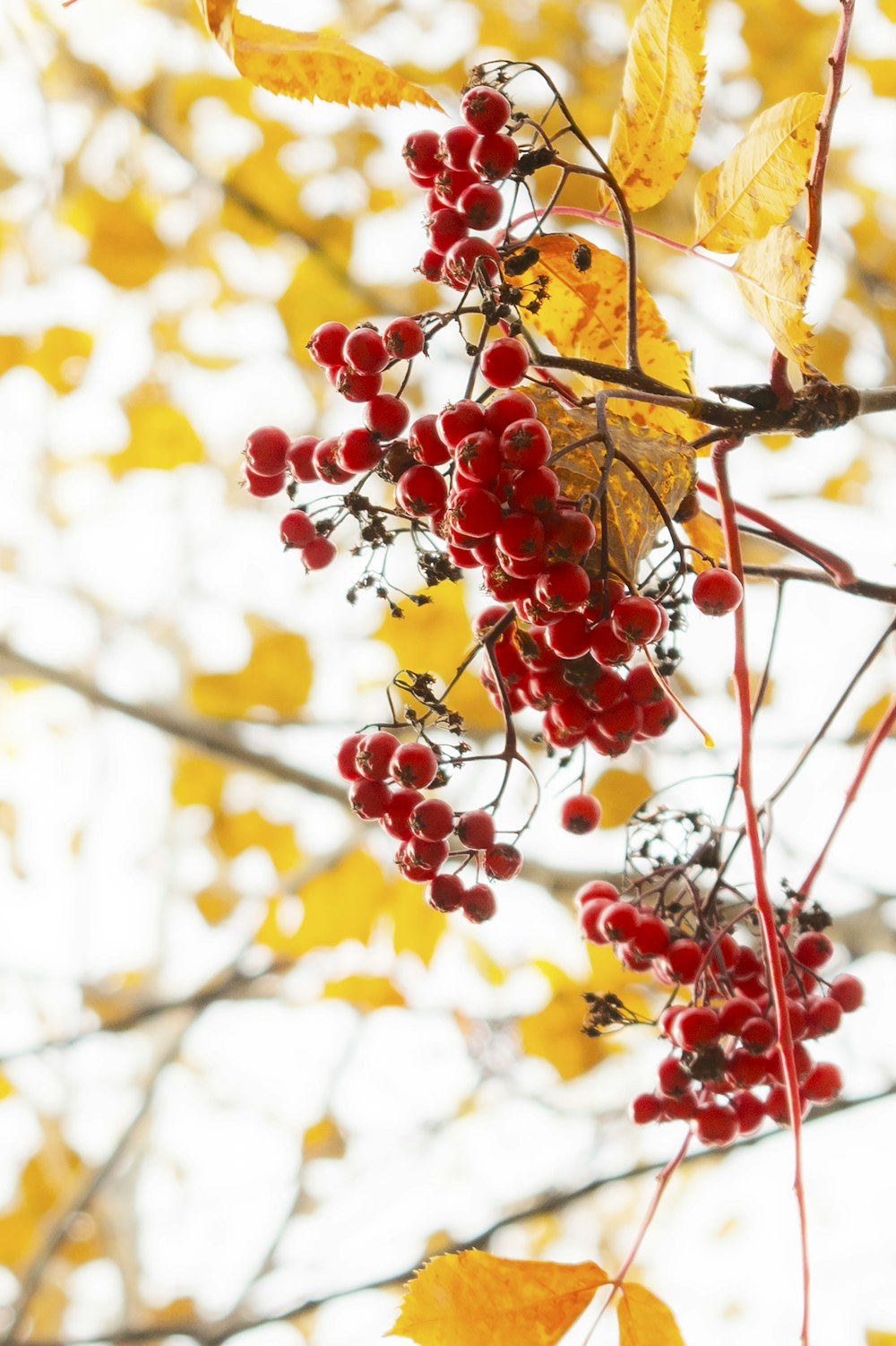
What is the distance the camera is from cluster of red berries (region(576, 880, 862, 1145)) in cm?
91

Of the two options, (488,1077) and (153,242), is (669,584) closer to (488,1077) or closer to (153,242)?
(153,242)

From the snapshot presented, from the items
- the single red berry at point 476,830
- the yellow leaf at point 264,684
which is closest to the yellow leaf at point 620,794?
the yellow leaf at point 264,684

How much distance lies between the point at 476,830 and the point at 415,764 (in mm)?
83

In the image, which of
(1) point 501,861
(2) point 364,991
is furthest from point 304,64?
(2) point 364,991

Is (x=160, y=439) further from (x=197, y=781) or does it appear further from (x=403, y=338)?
(x=403, y=338)

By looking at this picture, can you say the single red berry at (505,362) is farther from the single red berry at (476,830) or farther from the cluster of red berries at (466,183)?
the single red berry at (476,830)

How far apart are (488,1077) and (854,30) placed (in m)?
2.58

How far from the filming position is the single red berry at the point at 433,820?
804mm

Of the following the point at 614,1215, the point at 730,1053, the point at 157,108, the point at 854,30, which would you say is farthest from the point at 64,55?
the point at 614,1215

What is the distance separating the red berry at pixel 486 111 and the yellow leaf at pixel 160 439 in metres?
1.77

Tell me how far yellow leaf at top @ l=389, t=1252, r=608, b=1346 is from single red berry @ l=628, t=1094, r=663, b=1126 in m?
0.14

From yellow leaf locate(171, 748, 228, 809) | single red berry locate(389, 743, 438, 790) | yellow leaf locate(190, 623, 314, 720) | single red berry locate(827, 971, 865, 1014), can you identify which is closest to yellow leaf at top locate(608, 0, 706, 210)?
single red berry locate(389, 743, 438, 790)

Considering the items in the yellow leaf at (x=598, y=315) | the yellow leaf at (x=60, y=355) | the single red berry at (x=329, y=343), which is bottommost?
the single red berry at (x=329, y=343)

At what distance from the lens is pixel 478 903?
0.87 meters
